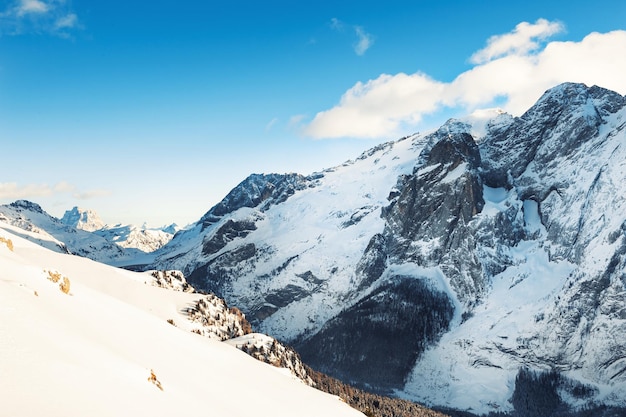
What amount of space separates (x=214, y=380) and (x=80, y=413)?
19960 millimetres

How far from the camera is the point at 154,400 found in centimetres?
2452

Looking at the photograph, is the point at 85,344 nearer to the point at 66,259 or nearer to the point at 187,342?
the point at 187,342

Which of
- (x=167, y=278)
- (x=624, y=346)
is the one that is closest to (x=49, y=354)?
(x=167, y=278)

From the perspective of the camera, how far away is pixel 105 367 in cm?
2462

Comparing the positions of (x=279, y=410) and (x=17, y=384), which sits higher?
(x=17, y=384)

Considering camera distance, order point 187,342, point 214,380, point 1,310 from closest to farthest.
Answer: point 1,310 → point 214,380 → point 187,342

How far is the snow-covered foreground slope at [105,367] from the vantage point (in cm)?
1953

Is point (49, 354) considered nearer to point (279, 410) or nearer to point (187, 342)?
point (279, 410)

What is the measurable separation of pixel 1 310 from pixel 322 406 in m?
33.8

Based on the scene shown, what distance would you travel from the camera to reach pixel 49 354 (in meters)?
22.1

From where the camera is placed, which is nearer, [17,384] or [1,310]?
[17,384]

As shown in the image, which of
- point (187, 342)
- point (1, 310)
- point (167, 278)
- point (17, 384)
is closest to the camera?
point (17, 384)

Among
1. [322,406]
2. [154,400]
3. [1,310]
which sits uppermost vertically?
[1,310]

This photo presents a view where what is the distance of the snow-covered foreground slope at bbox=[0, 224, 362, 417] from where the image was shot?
19.5 m
